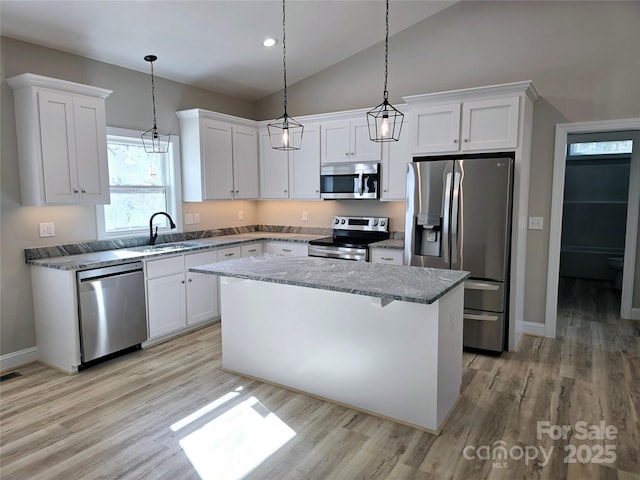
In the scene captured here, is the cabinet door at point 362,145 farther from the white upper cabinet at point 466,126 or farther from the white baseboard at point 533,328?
the white baseboard at point 533,328

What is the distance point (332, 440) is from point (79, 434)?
1564 millimetres

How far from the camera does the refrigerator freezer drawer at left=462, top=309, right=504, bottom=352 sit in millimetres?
3729

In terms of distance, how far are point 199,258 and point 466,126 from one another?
9.68 ft

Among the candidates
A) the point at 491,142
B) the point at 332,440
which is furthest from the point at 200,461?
the point at 491,142

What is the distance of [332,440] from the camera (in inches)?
96.9

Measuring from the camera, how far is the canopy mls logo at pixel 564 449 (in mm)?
2287

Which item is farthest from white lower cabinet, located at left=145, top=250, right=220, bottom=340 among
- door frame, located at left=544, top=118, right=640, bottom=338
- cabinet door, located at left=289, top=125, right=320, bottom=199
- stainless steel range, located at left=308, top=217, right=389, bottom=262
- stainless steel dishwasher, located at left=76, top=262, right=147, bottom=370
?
door frame, located at left=544, top=118, right=640, bottom=338

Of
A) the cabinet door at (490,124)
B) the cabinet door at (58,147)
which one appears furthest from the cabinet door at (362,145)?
the cabinet door at (58,147)

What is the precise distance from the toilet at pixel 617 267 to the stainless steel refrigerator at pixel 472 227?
3.68m

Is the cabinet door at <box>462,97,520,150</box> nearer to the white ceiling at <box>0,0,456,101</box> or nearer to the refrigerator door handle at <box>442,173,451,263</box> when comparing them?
the refrigerator door handle at <box>442,173,451,263</box>

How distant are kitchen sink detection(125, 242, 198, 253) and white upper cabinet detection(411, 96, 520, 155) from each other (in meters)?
2.54

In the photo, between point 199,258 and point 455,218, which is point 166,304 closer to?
point 199,258

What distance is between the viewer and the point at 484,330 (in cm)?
378

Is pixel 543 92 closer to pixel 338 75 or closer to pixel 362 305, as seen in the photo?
pixel 338 75
